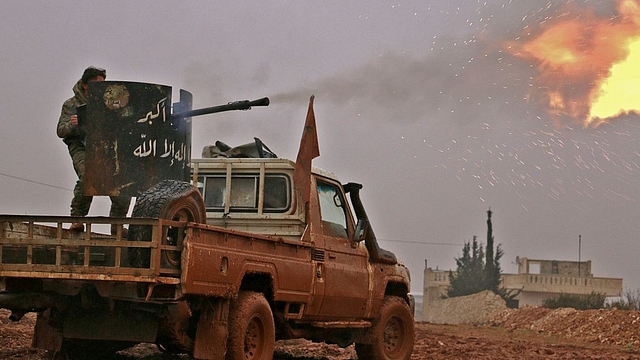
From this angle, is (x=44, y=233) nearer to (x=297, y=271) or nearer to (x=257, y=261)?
(x=257, y=261)

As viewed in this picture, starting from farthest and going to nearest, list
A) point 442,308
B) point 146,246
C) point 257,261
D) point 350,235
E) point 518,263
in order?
point 518,263
point 442,308
point 350,235
point 257,261
point 146,246

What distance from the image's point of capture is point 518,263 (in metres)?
68.9

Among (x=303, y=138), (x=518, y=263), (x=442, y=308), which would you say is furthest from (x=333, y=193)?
(x=518, y=263)

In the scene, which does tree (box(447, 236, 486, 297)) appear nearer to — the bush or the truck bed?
the bush

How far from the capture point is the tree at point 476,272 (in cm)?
6159

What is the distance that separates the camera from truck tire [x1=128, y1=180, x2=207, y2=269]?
8.20 m

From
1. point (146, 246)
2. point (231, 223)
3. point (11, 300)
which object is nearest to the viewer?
point (146, 246)

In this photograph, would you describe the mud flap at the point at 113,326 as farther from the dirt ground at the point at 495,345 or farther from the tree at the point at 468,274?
the tree at the point at 468,274

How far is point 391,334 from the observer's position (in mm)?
12680

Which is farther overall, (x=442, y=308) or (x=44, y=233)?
(x=442, y=308)

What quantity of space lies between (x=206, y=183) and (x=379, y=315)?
2.79 m

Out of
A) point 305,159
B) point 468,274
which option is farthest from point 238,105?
point 468,274

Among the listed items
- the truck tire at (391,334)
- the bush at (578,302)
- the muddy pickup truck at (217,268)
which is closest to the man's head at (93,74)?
the muddy pickup truck at (217,268)

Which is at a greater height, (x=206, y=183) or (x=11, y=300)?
(x=206, y=183)
